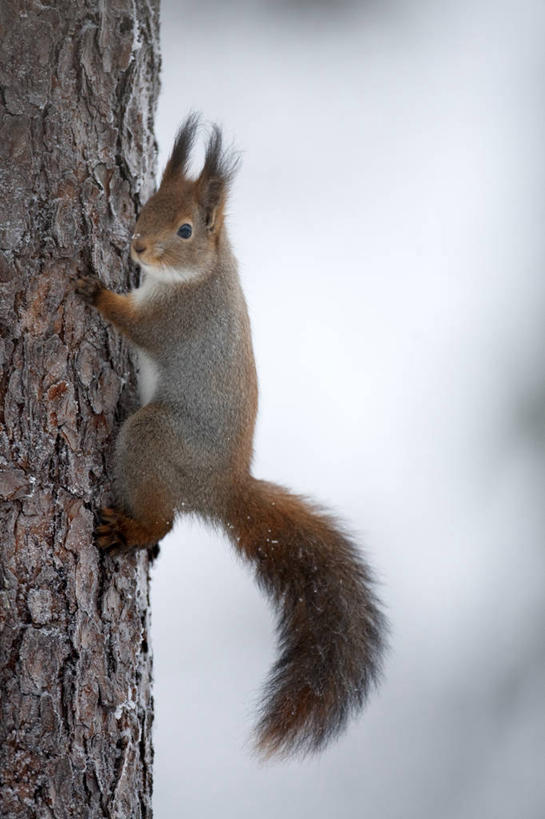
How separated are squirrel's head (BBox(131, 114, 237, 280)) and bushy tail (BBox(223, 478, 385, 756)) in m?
0.51

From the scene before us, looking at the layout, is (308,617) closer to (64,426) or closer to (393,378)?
(64,426)

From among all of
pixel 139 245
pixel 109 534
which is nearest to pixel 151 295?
pixel 139 245

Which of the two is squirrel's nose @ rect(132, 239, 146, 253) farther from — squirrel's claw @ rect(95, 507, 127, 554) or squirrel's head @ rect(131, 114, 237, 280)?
squirrel's claw @ rect(95, 507, 127, 554)

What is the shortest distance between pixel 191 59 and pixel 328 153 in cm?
66

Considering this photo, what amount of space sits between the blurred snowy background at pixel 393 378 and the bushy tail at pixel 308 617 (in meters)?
1.20

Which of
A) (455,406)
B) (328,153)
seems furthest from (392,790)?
(328,153)

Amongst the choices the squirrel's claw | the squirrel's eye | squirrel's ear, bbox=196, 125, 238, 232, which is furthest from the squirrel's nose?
the squirrel's claw

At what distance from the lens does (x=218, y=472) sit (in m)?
1.98

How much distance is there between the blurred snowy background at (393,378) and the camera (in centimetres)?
322

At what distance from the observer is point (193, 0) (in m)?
3.82

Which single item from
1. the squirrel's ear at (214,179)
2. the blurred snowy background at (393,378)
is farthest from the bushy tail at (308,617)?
the blurred snowy background at (393,378)

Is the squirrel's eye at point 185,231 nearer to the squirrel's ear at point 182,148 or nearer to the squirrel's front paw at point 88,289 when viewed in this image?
the squirrel's ear at point 182,148

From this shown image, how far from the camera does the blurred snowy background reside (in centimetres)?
322

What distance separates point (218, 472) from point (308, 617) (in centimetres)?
35
